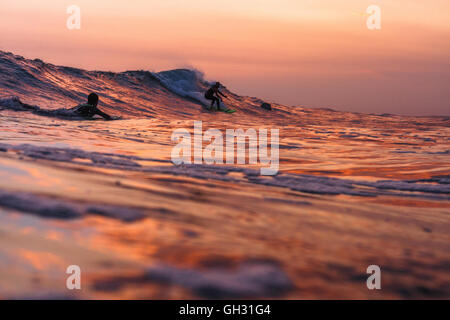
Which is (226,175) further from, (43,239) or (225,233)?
(43,239)

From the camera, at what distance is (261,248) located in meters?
1.68

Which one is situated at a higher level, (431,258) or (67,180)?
(67,180)

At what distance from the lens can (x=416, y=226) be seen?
2.30 meters

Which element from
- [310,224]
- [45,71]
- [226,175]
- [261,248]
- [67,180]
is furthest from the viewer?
[45,71]

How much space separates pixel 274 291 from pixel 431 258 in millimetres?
822

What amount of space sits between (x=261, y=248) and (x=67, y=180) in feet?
4.69

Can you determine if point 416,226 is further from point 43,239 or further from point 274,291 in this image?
point 43,239

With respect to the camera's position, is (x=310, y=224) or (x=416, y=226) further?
(x=416, y=226)
